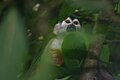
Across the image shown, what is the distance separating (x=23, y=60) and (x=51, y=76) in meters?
0.04

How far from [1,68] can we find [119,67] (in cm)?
18

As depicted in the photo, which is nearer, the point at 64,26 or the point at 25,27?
the point at 25,27

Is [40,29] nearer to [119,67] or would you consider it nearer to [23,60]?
[23,60]

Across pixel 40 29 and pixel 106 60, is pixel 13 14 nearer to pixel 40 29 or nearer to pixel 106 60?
pixel 40 29

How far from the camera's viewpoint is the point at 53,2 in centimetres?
28

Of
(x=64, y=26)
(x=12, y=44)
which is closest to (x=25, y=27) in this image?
(x=12, y=44)

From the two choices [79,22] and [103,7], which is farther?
[79,22]

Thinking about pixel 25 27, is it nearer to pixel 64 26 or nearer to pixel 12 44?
pixel 12 44

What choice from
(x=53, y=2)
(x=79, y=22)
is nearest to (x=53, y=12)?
(x=53, y=2)

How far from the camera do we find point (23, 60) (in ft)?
0.88

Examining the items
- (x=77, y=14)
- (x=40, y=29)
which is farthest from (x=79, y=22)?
(x=40, y=29)

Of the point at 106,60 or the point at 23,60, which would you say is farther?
the point at 106,60

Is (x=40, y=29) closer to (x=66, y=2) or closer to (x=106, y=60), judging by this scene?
(x=66, y=2)

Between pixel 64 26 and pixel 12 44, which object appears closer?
pixel 12 44
